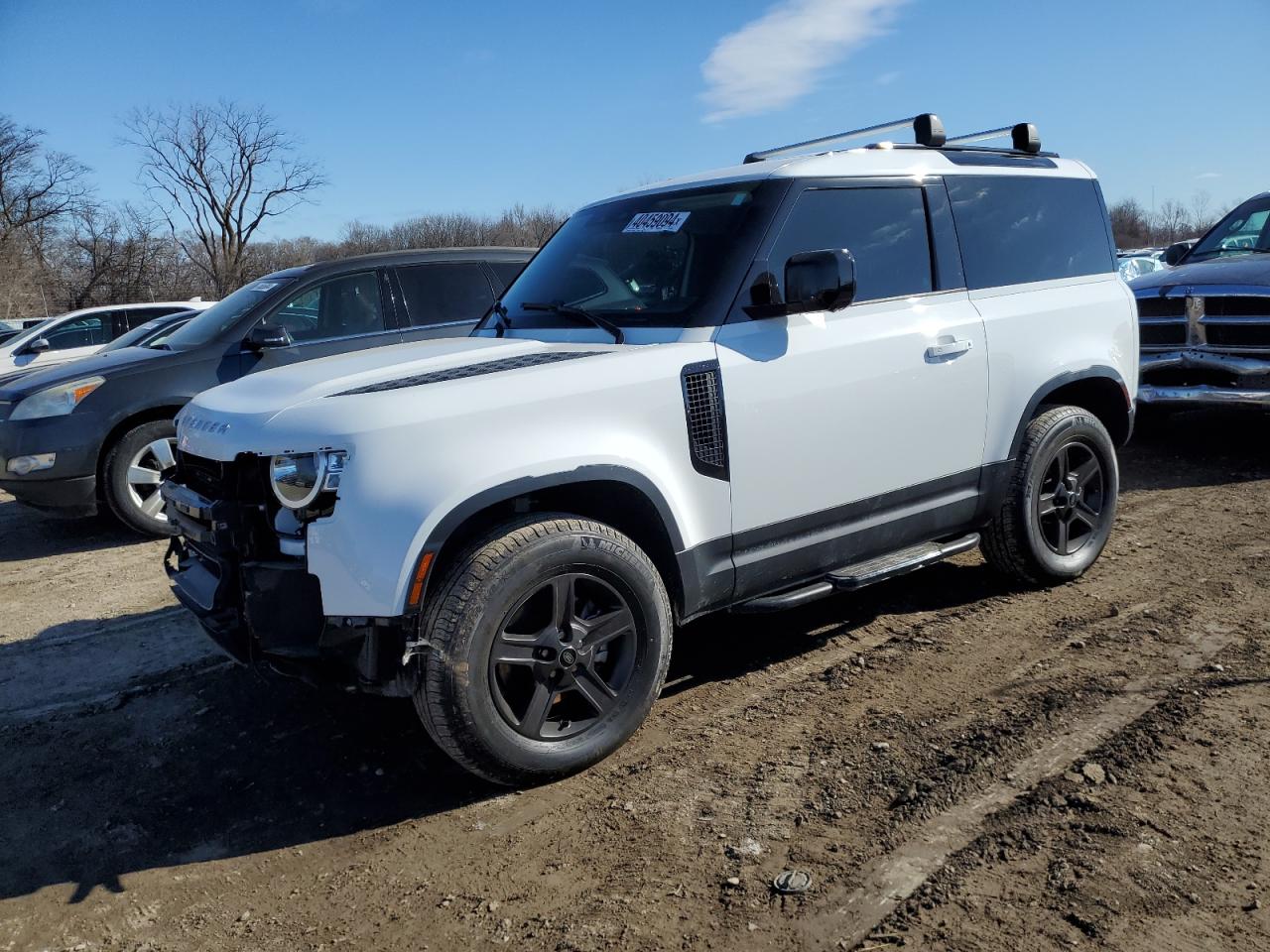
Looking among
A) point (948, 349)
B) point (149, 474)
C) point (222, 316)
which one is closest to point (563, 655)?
point (948, 349)

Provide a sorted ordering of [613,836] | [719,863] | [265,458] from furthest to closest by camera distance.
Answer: [265,458]
[613,836]
[719,863]

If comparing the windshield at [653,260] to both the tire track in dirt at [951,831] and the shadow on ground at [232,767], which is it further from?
the tire track in dirt at [951,831]

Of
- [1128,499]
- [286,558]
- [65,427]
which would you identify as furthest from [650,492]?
[65,427]

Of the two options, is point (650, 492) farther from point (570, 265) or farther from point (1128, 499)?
point (1128, 499)

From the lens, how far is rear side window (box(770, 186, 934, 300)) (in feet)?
12.9

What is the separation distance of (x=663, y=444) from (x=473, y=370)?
71cm

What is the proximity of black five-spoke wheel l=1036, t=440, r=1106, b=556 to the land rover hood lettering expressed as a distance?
2.56 metres

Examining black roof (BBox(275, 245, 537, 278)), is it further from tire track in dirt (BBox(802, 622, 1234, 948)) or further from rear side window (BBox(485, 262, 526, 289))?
tire track in dirt (BBox(802, 622, 1234, 948))

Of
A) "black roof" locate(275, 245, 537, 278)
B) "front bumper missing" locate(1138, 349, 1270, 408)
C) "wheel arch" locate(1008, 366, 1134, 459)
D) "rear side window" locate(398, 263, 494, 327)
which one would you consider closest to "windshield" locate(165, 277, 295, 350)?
"black roof" locate(275, 245, 537, 278)

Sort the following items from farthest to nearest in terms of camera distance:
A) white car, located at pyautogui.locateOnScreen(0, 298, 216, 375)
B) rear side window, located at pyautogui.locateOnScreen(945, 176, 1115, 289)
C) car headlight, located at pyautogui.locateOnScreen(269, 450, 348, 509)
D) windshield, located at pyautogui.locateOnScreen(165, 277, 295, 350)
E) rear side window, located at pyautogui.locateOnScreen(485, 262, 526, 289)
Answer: white car, located at pyautogui.locateOnScreen(0, 298, 216, 375) → rear side window, located at pyautogui.locateOnScreen(485, 262, 526, 289) → windshield, located at pyautogui.locateOnScreen(165, 277, 295, 350) → rear side window, located at pyautogui.locateOnScreen(945, 176, 1115, 289) → car headlight, located at pyautogui.locateOnScreen(269, 450, 348, 509)

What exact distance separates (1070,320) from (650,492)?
2.62 meters

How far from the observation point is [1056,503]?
191 inches

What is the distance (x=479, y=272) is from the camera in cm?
765

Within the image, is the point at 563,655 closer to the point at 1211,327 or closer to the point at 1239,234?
the point at 1211,327
